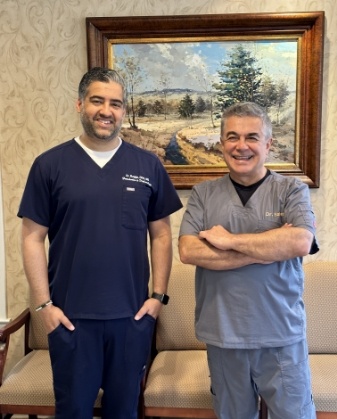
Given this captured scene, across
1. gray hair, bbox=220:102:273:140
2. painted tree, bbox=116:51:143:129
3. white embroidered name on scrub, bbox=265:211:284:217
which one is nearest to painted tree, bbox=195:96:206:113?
painted tree, bbox=116:51:143:129

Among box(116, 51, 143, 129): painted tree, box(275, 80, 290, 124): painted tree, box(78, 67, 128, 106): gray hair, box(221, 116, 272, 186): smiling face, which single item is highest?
box(116, 51, 143, 129): painted tree

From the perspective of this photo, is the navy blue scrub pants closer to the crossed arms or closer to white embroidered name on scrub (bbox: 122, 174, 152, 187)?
the crossed arms

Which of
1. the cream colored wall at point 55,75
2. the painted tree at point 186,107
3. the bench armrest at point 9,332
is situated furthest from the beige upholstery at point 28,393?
the painted tree at point 186,107

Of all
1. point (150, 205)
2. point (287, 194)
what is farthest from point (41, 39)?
point (287, 194)

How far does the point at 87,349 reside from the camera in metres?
1.49

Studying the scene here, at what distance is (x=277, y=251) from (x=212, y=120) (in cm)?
107

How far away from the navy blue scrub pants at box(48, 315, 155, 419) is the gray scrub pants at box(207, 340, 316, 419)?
0.99 ft

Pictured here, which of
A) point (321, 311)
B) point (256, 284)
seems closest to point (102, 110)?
point (256, 284)

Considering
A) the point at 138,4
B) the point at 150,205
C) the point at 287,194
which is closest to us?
the point at 287,194

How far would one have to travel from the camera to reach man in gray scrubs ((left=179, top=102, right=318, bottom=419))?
1453 millimetres

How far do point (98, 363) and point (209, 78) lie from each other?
1521 millimetres

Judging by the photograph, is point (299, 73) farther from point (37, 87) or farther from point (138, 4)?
point (37, 87)

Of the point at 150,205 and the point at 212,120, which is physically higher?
the point at 212,120

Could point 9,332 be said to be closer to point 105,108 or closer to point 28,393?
point 28,393
